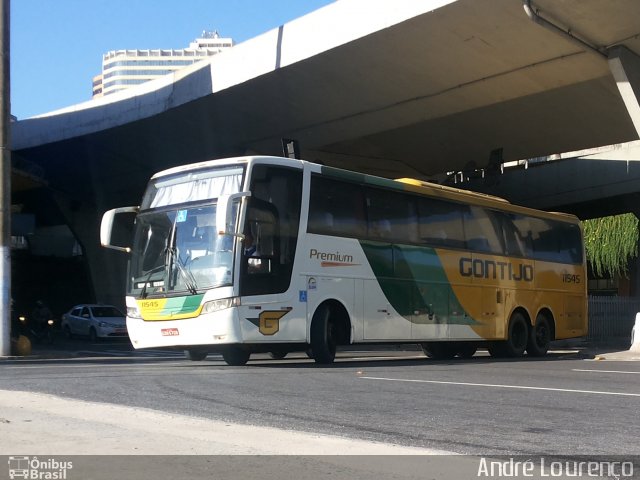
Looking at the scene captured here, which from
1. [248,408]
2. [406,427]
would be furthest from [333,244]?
[406,427]

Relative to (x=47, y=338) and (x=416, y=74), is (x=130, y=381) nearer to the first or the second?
(x=416, y=74)

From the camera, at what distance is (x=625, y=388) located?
11.6 meters

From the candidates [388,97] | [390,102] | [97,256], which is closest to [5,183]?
[388,97]

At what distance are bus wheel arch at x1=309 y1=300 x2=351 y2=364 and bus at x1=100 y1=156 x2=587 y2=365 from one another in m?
0.03

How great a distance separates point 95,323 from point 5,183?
43.7ft

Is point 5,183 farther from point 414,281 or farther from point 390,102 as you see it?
point 390,102

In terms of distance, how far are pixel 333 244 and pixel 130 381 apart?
529 cm

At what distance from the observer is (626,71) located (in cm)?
2195

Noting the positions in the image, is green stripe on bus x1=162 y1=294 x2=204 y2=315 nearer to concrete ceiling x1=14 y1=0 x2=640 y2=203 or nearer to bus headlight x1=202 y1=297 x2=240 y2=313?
bus headlight x1=202 y1=297 x2=240 y2=313

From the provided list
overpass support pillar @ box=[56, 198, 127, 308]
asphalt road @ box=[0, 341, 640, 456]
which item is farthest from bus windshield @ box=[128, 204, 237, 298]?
overpass support pillar @ box=[56, 198, 127, 308]

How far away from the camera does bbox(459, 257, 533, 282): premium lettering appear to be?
1950cm

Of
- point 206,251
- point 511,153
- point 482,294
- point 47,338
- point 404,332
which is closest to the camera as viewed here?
point 206,251

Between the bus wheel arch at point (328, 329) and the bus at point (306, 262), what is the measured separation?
3 cm

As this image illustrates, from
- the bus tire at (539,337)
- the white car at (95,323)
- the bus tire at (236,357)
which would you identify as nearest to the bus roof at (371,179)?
the bus tire at (539,337)
